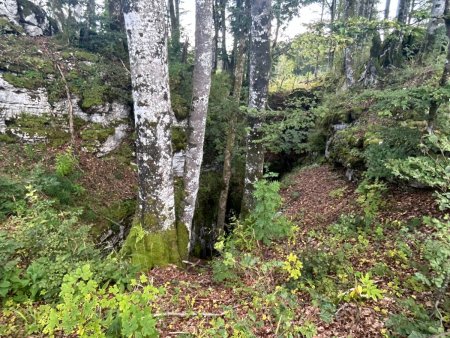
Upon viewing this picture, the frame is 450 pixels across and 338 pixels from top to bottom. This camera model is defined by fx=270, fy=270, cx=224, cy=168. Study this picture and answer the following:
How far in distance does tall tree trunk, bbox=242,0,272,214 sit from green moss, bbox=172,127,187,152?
3967mm

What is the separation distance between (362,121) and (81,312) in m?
8.86

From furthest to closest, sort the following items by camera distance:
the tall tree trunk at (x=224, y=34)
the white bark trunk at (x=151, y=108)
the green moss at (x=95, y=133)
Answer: the tall tree trunk at (x=224, y=34) → the green moss at (x=95, y=133) → the white bark trunk at (x=151, y=108)

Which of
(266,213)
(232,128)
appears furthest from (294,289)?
(232,128)

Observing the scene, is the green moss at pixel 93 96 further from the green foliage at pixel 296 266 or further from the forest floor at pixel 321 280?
the green foliage at pixel 296 266

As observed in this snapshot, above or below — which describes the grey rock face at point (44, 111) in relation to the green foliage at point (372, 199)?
above

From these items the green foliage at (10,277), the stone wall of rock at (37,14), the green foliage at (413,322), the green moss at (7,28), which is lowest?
the green foliage at (10,277)

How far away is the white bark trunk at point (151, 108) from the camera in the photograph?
3.96m

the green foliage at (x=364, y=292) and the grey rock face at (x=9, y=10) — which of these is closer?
the green foliage at (x=364, y=292)

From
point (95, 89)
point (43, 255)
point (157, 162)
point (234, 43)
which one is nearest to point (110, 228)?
point (43, 255)

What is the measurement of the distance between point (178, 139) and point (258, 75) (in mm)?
4681

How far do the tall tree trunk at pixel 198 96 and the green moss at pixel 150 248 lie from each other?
0.61m

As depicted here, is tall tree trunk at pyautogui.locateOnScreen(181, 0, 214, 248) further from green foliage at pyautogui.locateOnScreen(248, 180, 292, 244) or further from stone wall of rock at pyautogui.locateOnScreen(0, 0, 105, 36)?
stone wall of rock at pyautogui.locateOnScreen(0, 0, 105, 36)

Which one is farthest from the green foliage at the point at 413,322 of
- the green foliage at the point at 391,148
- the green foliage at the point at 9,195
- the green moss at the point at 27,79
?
the green moss at the point at 27,79

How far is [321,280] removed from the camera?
139 inches
